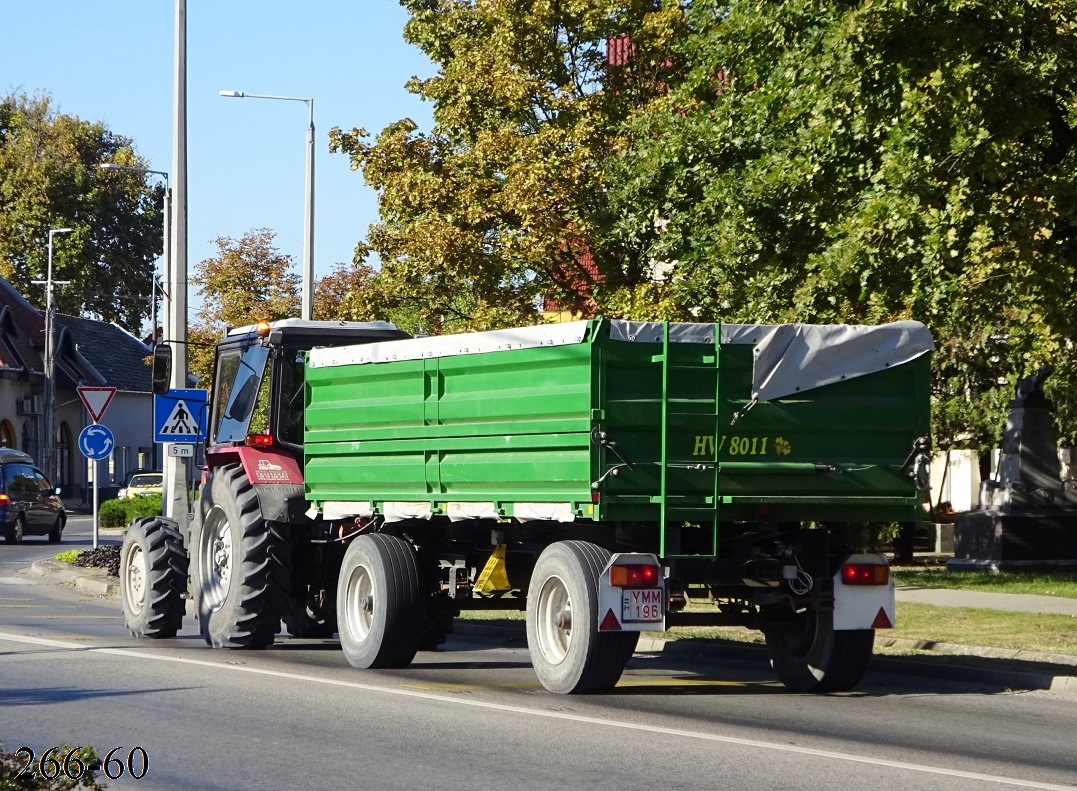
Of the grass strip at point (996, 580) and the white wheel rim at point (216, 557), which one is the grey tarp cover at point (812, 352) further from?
the grass strip at point (996, 580)

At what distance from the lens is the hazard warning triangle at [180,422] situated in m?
24.2

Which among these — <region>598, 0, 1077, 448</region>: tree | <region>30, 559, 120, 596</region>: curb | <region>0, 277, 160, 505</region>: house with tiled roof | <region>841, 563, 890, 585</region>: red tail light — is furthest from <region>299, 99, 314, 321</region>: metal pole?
<region>0, 277, 160, 505</region>: house with tiled roof

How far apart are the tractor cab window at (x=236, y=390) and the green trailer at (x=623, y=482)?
153cm

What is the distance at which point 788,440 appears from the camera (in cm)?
1255

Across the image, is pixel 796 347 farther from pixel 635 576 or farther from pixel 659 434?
pixel 635 576

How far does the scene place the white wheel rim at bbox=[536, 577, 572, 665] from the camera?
1248 centimetres

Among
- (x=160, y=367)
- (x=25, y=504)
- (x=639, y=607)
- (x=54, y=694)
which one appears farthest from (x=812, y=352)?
(x=25, y=504)

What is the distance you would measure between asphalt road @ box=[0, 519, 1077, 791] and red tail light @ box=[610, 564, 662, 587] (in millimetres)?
828

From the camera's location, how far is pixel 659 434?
1216 cm

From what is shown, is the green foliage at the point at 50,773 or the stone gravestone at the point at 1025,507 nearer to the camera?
the green foliage at the point at 50,773

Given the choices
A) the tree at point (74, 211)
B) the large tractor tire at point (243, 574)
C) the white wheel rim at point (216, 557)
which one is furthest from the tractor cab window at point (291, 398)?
the tree at point (74, 211)

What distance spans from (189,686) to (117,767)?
360 centimetres

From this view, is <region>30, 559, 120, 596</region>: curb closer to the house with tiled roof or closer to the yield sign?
the yield sign

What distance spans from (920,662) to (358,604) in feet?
15.4
